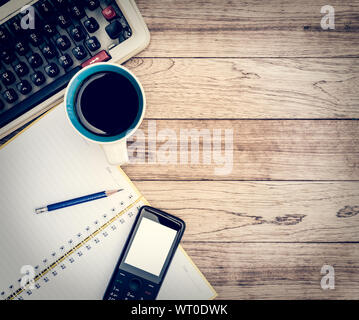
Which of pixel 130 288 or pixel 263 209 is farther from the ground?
pixel 263 209

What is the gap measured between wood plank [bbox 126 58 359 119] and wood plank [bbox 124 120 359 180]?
0.07ft

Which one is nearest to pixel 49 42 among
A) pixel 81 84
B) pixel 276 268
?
pixel 81 84

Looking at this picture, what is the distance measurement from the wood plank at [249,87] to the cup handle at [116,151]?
0.40 feet

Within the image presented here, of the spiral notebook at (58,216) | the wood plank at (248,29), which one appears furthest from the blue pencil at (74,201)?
the wood plank at (248,29)

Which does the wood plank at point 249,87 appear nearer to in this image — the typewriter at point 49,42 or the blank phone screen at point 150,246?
the typewriter at point 49,42

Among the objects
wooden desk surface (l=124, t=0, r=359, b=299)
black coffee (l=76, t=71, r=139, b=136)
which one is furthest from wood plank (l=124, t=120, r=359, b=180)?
black coffee (l=76, t=71, r=139, b=136)

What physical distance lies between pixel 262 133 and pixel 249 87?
0.31 ft

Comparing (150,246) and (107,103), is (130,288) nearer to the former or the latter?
(150,246)

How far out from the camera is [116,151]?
1.62 feet

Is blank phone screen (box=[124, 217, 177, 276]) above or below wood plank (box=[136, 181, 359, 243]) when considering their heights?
below

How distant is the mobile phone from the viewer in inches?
23.0

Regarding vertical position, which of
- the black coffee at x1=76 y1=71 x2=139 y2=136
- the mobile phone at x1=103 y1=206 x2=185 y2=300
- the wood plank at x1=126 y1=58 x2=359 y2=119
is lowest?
the mobile phone at x1=103 y1=206 x2=185 y2=300

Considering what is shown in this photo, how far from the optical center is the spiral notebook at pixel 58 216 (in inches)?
22.4

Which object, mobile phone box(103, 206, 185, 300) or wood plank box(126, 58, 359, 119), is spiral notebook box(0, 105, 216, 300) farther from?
wood plank box(126, 58, 359, 119)
